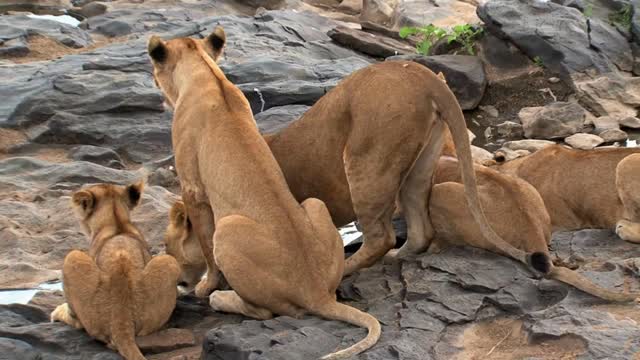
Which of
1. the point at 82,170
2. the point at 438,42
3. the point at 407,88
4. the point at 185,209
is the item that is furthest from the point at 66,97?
the point at 407,88

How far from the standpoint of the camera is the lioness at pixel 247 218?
21.7ft

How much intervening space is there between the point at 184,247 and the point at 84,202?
794 mm

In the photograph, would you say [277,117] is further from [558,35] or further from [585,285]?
[585,285]

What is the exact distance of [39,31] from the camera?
63.9ft

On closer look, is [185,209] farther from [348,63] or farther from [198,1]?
[198,1]

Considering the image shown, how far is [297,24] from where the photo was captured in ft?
65.6

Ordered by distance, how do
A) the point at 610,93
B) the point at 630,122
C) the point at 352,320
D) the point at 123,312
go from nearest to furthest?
the point at 352,320, the point at 123,312, the point at 630,122, the point at 610,93

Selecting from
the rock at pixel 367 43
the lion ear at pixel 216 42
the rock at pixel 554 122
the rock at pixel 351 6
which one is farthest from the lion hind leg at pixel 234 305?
the rock at pixel 351 6

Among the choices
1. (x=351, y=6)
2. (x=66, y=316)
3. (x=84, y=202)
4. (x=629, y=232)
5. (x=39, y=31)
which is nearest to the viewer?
(x=66, y=316)

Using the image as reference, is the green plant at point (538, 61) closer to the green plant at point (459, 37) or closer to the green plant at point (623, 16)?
the green plant at point (459, 37)

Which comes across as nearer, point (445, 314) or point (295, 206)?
point (445, 314)

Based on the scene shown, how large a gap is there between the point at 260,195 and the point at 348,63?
10000 mm

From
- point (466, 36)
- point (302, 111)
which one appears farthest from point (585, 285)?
point (466, 36)

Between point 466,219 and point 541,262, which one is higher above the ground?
point 541,262
